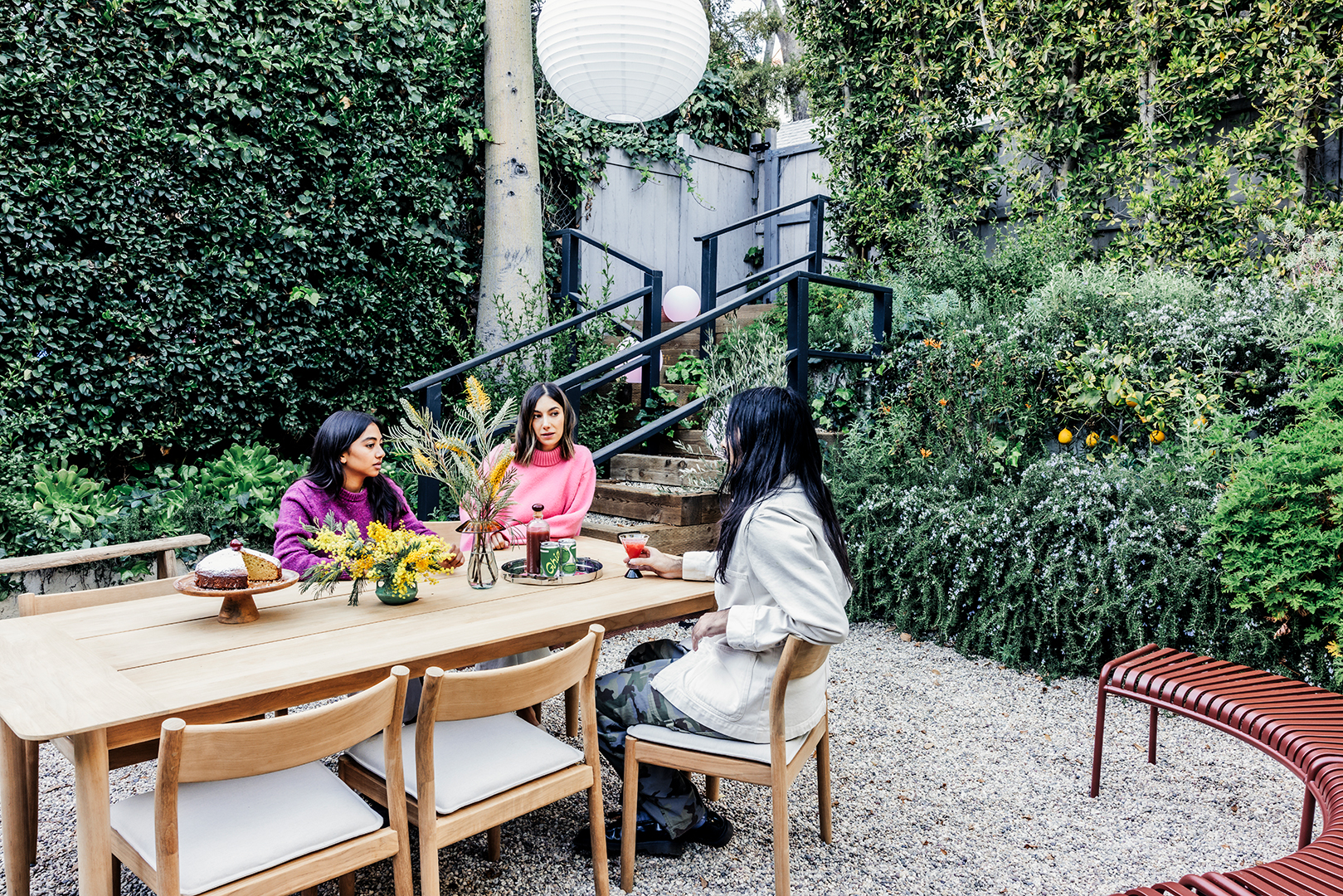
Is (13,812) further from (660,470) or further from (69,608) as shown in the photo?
(660,470)

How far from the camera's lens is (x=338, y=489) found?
2979mm

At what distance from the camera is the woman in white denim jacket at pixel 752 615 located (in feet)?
6.76

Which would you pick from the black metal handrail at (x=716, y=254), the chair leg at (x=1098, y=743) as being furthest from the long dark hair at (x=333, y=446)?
the black metal handrail at (x=716, y=254)

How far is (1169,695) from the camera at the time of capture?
259cm

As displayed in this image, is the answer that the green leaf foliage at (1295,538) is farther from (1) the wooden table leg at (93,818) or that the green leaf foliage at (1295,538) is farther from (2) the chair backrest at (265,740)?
(1) the wooden table leg at (93,818)

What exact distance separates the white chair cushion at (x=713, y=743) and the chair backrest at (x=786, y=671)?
0.05 m

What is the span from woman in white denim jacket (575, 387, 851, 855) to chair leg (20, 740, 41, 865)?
1421 millimetres

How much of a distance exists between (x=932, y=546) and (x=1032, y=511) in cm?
52

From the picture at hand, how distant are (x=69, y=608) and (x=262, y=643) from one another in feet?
2.94

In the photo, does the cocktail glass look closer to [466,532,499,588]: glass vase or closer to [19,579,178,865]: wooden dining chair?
[466,532,499,588]: glass vase

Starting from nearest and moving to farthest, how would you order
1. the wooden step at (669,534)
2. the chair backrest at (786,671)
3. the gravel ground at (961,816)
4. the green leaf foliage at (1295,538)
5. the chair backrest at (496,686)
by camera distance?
the chair backrest at (496,686)
the chair backrest at (786,671)
the gravel ground at (961,816)
the green leaf foliage at (1295,538)
the wooden step at (669,534)

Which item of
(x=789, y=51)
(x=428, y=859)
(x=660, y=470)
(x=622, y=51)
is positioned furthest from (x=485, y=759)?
(x=789, y=51)

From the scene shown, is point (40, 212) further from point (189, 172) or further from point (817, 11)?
point (817, 11)

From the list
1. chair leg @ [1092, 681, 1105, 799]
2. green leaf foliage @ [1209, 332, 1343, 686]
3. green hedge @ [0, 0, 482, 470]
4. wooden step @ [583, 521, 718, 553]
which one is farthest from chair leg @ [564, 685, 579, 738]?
green hedge @ [0, 0, 482, 470]
